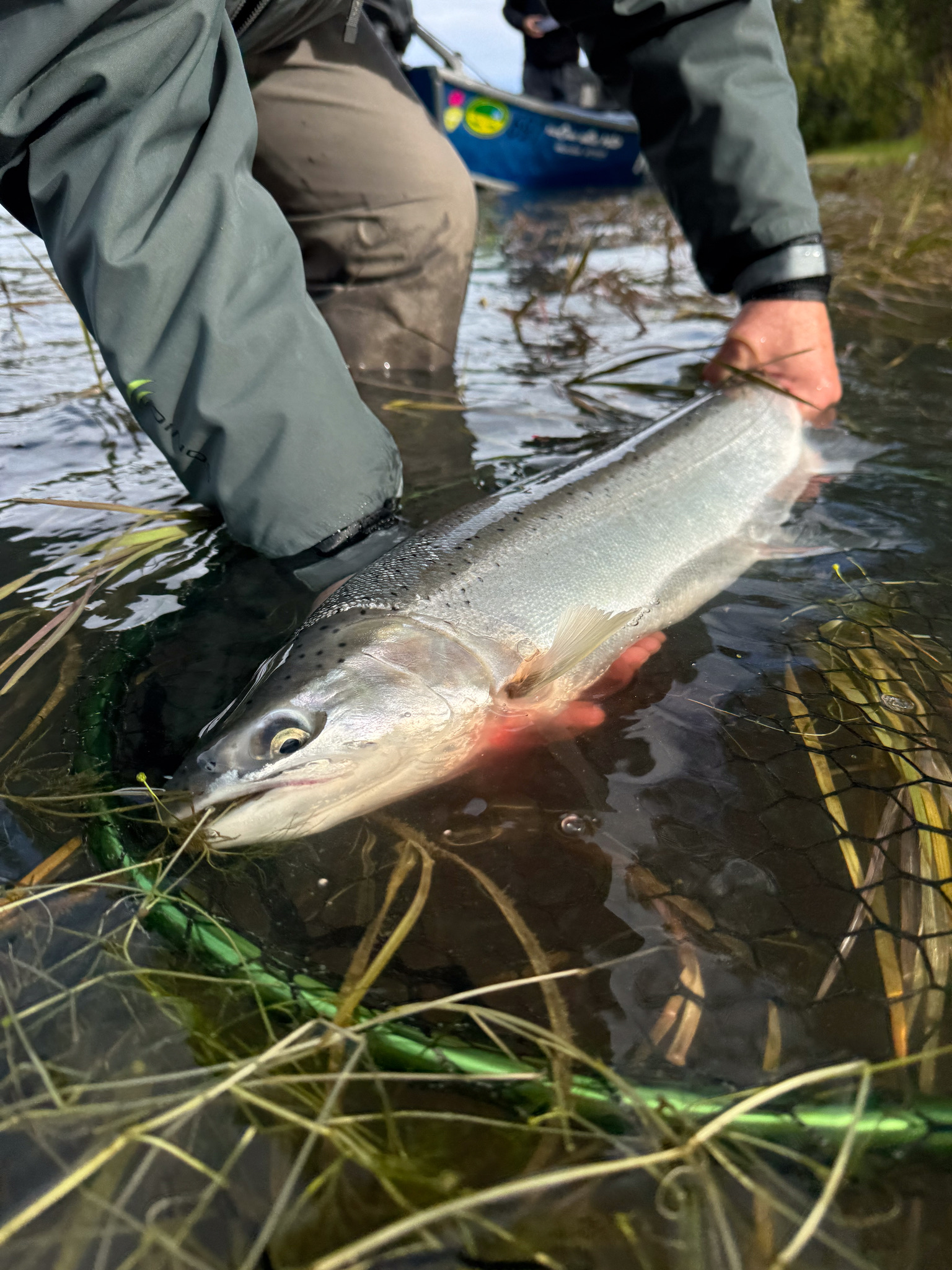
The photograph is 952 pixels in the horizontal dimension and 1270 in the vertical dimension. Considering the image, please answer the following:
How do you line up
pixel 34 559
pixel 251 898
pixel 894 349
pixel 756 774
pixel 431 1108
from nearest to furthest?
pixel 431 1108 → pixel 251 898 → pixel 756 774 → pixel 34 559 → pixel 894 349

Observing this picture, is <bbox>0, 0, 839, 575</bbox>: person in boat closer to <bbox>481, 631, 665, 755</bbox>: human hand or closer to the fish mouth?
<bbox>481, 631, 665, 755</bbox>: human hand

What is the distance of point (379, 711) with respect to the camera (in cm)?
187

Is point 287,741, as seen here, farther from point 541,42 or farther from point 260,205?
point 541,42

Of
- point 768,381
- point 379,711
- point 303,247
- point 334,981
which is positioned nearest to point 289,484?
point 379,711

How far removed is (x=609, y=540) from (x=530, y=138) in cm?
1757

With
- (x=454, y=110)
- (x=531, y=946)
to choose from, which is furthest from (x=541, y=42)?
(x=531, y=946)

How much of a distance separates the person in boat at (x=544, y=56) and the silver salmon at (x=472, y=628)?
53.6 feet

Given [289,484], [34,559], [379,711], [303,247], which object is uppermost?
[303,247]

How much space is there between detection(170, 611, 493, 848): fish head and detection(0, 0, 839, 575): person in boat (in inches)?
20.3

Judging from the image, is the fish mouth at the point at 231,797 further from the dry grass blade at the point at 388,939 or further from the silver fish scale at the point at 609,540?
the silver fish scale at the point at 609,540

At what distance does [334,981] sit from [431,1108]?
0.86ft

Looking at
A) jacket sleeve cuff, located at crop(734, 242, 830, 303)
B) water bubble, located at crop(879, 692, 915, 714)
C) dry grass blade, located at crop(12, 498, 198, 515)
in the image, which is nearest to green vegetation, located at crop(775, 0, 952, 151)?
jacket sleeve cuff, located at crop(734, 242, 830, 303)

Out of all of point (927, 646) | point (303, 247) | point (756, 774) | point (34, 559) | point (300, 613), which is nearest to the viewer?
point (756, 774)

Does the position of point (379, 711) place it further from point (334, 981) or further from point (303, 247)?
point (303, 247)
